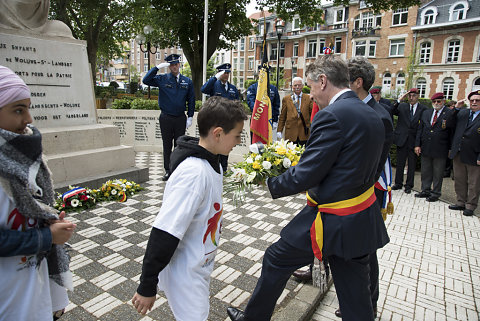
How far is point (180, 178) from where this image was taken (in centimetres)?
163

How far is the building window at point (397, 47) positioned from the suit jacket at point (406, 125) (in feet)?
117

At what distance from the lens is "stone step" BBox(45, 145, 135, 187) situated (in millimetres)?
5281

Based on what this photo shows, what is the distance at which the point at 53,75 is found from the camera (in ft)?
18.3

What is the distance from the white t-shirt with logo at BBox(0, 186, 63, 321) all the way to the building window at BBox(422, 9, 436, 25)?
43484 mm

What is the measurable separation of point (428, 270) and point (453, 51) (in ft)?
128

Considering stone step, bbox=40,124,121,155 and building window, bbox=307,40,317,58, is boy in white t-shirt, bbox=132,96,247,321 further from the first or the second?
building window, bbox=307,40,317,58

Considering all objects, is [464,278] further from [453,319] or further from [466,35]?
[466,35]

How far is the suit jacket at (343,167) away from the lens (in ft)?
6.23

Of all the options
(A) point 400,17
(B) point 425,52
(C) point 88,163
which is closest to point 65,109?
(C) point 88,163

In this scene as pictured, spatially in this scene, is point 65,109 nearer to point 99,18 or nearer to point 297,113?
point 297,113

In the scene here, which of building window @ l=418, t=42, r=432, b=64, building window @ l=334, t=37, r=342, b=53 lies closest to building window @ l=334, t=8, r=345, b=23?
building window @ l=334, t=37, r=342, b=53

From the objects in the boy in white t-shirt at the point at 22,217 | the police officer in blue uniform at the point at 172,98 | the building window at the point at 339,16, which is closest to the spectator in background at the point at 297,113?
the police officer in blue uniform at the point at 172,98

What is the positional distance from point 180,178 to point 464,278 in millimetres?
3876

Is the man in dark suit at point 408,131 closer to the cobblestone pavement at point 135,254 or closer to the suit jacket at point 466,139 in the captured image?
the suit jacket at point 466,139
